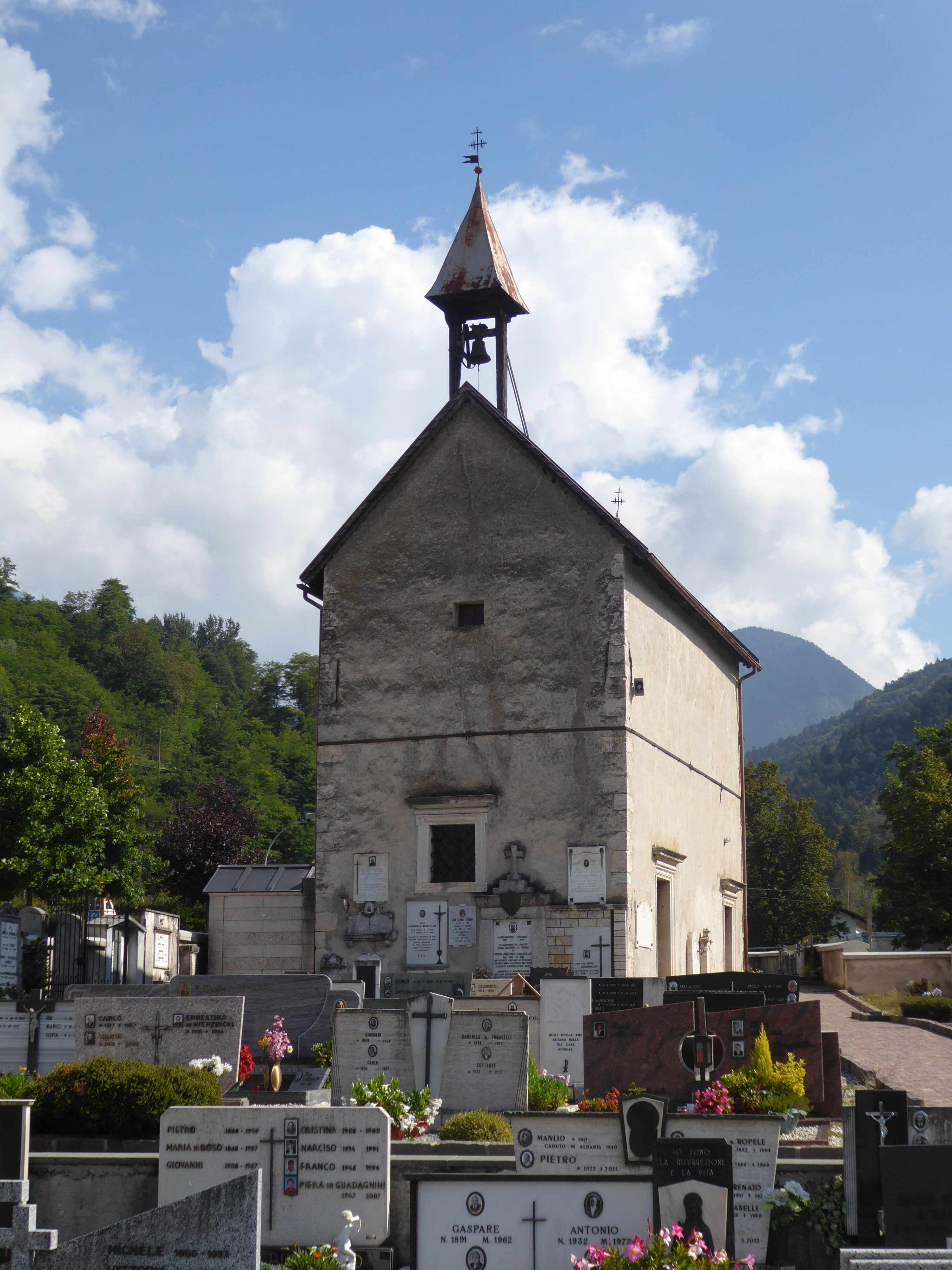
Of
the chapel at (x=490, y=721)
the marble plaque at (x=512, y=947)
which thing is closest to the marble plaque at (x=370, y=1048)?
the chapel at (x=490, y=721)

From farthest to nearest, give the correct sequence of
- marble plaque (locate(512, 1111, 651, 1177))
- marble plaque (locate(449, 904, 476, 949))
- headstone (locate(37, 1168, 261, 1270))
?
marble plaque (locate(449, 904, 476, 949)), marble plaque (locate(512, 1111, 651, 1177)), headstone (locate(37, 1168, 261, 1270))

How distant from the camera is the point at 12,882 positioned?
3494 centimetres

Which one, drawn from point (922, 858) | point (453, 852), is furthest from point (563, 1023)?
point (922, 858)

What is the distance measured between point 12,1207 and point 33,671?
76.7 m

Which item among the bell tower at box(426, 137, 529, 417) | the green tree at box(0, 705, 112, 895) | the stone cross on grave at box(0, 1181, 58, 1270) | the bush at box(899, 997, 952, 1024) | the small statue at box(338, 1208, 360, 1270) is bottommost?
the small statue at box(338, 1208, 360, 1270)

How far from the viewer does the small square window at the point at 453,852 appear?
23719mm

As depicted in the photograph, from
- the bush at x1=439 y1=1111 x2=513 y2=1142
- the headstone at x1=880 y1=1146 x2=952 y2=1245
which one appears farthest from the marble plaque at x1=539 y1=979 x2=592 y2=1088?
the headstone at x1=880 y1=1146 x2=952 y2=1245

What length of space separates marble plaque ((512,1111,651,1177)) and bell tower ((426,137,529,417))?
1843 centimetres

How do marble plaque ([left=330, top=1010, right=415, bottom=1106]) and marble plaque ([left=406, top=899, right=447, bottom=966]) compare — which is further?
marble plaque ([left=406, top=899, right=447, bottom=966])

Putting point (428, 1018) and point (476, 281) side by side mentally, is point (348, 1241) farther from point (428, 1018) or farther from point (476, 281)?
point (476, 281)

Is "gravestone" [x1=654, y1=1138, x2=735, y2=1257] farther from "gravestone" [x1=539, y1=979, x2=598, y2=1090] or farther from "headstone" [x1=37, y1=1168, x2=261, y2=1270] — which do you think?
"gravestone" [x1=539, y1=979, x2=598, y2=1090]

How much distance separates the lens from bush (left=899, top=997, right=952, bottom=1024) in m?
26.9

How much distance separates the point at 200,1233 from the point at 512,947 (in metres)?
15.1

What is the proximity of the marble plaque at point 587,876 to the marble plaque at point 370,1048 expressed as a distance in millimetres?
8691
